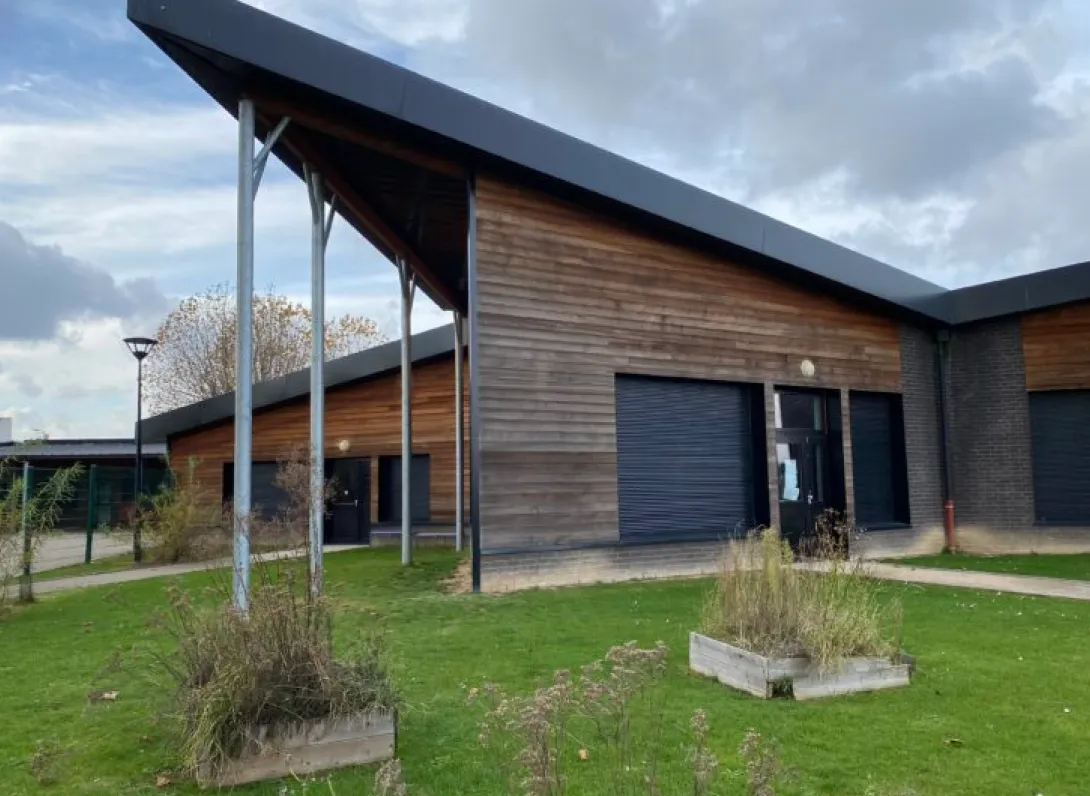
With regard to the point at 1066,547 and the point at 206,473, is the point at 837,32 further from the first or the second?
the point at 206,473

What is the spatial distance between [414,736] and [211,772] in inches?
41.1

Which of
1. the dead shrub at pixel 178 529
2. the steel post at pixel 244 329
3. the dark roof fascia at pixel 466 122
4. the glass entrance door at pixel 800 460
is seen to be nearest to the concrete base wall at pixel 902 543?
the glass entrance door at pixel 800 460

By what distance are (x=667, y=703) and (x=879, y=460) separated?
1151 cm

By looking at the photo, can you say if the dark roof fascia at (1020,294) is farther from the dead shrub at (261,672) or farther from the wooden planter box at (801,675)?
the dead shrub at (261,672)

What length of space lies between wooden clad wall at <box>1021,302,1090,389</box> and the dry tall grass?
10.6 metres

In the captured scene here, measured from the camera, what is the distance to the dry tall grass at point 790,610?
5.28 meters

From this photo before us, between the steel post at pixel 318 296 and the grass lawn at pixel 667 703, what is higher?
the steel post at pixel 318 296

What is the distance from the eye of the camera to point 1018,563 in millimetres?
13062

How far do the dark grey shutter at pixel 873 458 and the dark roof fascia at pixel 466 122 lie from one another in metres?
2.20

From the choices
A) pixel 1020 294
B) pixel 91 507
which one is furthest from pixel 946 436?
pixel 91 507

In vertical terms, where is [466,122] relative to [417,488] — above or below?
above

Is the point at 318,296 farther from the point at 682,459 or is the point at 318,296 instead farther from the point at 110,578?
the point at 110,578

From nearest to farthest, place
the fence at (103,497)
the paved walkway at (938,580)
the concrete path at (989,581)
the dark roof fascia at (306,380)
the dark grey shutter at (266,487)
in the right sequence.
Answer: the concrete path at (989,581)
the paved walkway at (938,580)
the fence at (103,497)
the dark roof fascia at (306,380)
the dark grey shutter at (266,487)

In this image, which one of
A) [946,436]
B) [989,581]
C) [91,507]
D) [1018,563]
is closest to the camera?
[989,581]
